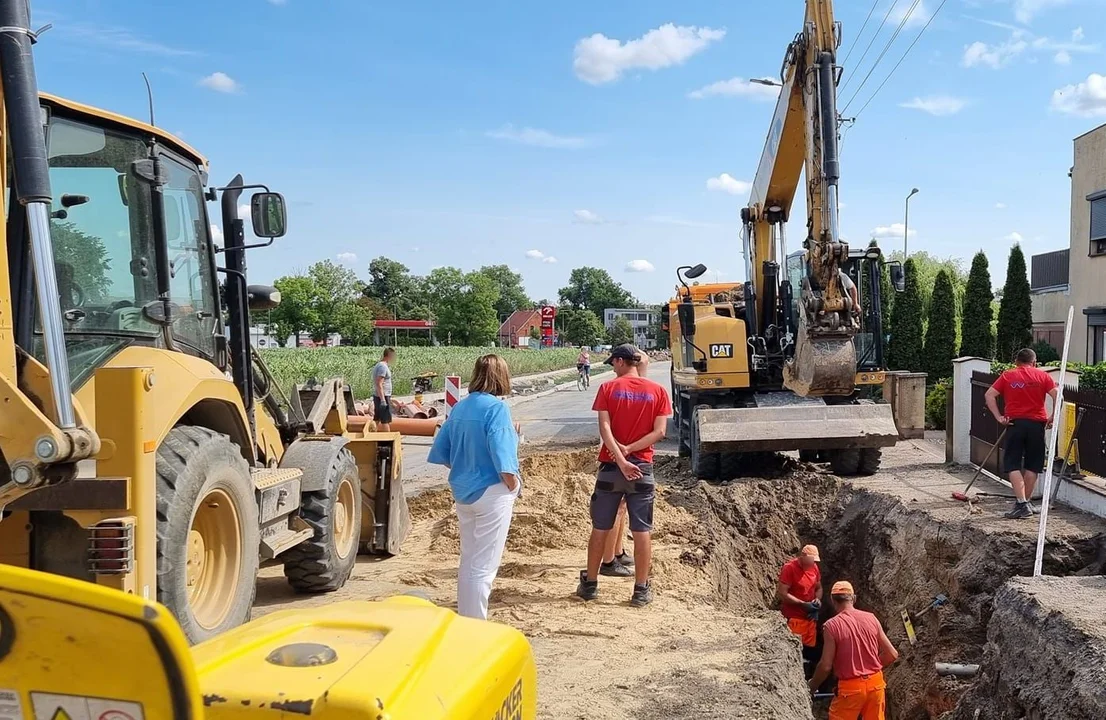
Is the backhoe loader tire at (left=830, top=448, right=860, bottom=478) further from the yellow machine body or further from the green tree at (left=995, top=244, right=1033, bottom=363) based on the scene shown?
the green tree at (left=995, top=244, right=1033, bottom=363)

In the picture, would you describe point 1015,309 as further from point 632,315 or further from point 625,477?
A: point 632,315

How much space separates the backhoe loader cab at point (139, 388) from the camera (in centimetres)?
326

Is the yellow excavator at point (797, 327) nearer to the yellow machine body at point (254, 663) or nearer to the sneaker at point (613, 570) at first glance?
the sneaker at point (613, 570)

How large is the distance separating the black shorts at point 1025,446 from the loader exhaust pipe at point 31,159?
28.1 ft

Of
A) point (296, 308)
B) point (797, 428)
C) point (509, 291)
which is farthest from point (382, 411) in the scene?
point (509, 291)

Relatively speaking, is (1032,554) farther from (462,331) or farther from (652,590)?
(462,331)

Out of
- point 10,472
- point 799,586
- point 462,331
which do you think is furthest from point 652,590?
point 462,331

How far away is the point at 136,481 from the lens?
3.58 meters

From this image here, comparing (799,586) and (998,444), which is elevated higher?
(998,444)

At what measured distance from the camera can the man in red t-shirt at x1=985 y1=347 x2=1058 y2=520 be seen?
8836 millimetres

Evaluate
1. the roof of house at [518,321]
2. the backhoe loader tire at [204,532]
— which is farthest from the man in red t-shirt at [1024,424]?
the roof of house at [518,321]

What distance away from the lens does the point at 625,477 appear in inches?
245

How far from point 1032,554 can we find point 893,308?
19214mm

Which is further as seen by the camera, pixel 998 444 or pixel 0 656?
pixel 998 444
